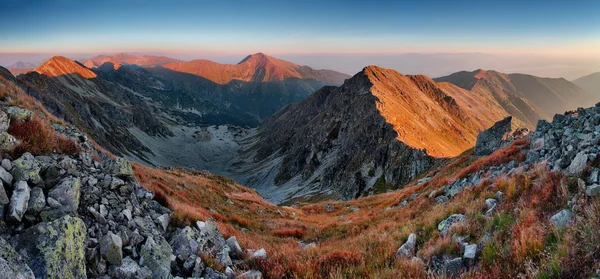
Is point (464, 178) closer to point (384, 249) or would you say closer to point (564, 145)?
point (564, 145)

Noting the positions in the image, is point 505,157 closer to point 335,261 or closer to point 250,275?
point 335,261

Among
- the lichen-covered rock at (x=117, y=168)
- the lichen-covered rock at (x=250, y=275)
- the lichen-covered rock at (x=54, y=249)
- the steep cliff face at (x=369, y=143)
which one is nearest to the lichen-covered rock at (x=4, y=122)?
the lichen-covered rock at (x=117, y=168)

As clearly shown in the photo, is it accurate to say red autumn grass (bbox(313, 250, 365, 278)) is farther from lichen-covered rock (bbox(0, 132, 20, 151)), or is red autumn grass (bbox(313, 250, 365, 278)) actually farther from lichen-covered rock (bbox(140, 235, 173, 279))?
lichen-covered rock (bbox(0, 132, 20, 151))

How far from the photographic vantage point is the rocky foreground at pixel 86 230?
5.88 m

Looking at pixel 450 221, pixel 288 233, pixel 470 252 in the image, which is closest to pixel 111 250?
pixel 470 252

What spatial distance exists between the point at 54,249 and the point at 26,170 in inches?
114

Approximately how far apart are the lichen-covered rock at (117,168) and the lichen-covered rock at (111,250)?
13.2ft

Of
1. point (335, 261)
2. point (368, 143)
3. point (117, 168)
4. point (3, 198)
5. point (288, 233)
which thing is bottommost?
point (368, 143)

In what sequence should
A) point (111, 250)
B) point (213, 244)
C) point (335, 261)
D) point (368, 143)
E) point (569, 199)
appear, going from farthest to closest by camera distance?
point (368, 143)
point (213, 244)
point (335, 261)
point (569, 199)
point (111, 250)

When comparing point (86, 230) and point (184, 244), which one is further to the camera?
point (184, 244)

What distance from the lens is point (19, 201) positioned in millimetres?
6418

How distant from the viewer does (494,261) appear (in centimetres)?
620

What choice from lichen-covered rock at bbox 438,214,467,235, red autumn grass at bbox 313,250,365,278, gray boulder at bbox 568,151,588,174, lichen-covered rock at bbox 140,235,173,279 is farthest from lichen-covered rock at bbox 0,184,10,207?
gray boulder at bbox 568,151,588,174

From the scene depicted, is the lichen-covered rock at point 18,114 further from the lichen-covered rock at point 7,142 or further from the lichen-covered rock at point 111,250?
the lichen-covered rock at point 111,250
